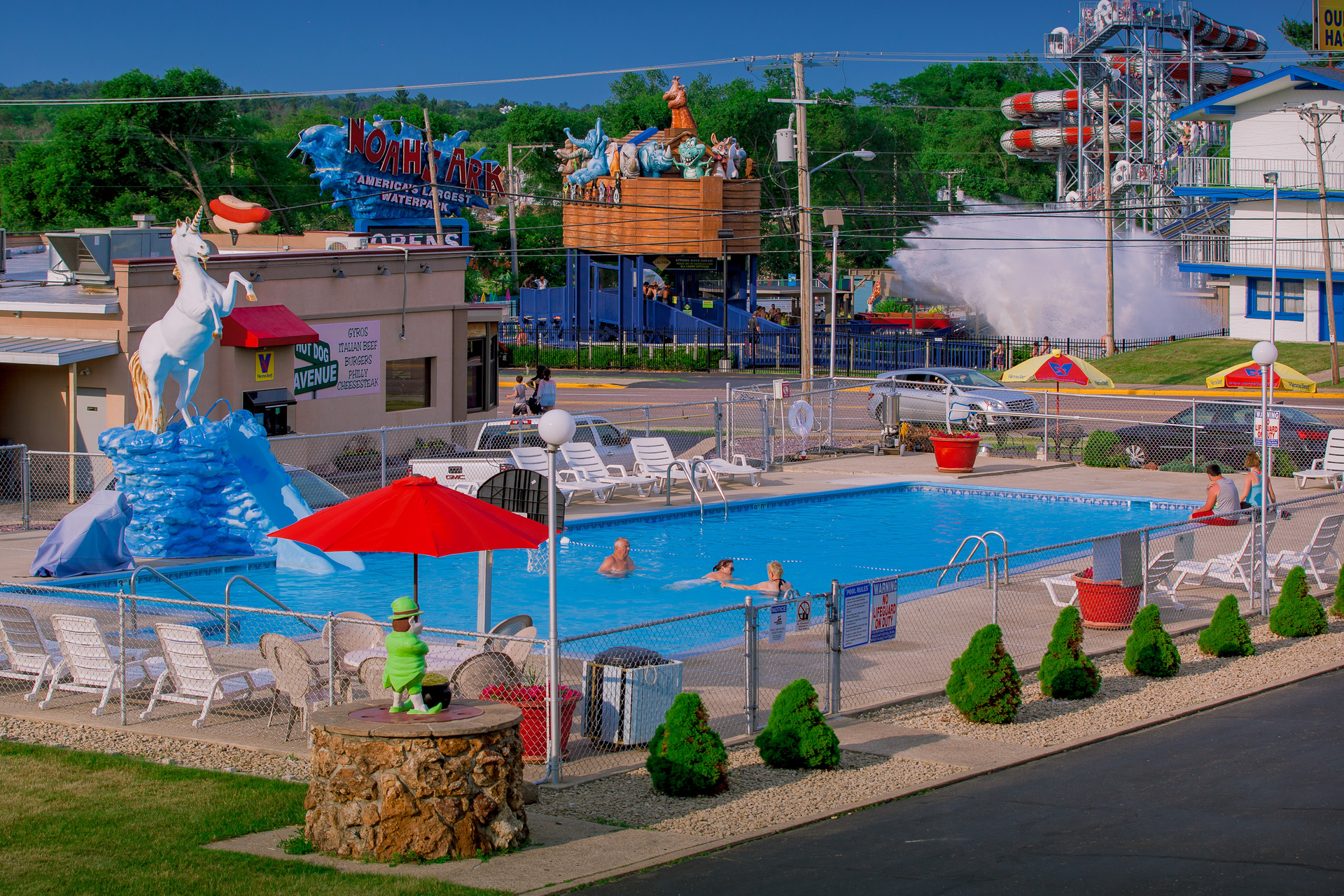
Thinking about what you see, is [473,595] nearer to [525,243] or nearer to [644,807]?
[644,807]

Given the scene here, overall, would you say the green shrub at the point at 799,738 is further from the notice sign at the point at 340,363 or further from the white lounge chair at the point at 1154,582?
the notice sign at the point at 340,363

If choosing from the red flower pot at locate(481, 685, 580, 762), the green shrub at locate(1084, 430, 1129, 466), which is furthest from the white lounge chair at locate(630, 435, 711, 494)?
the red flower pot at locate(481, 685, 580, 762)

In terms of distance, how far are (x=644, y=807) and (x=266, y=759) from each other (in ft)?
10.4

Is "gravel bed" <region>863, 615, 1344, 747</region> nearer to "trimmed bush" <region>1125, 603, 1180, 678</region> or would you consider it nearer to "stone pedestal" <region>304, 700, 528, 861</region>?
"trimmed bush" <region>1125, 603, 1180, 678</region>

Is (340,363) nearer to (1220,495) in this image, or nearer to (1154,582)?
(1220,495)

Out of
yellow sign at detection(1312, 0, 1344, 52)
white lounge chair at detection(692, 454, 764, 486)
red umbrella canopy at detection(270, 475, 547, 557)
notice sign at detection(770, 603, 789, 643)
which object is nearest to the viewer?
red umbrella canopy at detection(270, 475, 547, 557)

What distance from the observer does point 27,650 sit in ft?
42.6

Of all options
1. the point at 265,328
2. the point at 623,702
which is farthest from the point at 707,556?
the point at 265,328

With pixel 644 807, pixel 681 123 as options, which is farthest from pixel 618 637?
pixel 681 123

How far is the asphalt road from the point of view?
27.5 feet

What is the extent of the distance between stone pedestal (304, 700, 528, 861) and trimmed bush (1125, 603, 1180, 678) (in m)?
7.53

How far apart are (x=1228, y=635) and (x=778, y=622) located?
5496 mm

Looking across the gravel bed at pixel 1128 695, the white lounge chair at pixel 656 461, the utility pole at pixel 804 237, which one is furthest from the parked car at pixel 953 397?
the gravel bed at pixel 1128 695

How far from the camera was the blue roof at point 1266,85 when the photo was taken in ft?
182
